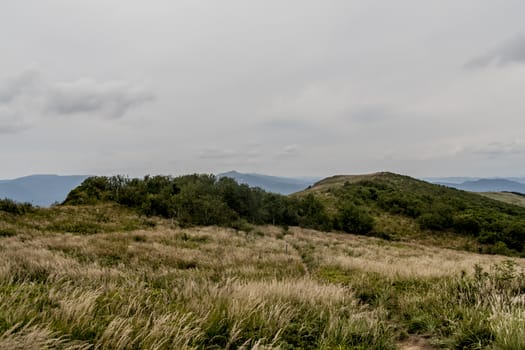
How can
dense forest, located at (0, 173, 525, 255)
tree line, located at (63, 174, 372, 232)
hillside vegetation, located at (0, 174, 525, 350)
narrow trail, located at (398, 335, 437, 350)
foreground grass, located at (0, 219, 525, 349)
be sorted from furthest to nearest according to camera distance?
dense forest, located at (0, 173, 525, 255) < tree line, located at (63, 174, 372, 232) < narrow trail, located at (398, 335, 437, 350) < hillside vegetation, located at (0, 174, 525, 350) < foreground grass, located at (0, 219, 525, 349)

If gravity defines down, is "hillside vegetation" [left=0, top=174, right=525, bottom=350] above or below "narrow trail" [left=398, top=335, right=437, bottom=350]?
above

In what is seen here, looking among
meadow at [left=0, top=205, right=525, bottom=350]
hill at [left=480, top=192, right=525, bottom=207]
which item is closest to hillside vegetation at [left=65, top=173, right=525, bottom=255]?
meadow at [left=0, top=205, right=525, bottom=350]

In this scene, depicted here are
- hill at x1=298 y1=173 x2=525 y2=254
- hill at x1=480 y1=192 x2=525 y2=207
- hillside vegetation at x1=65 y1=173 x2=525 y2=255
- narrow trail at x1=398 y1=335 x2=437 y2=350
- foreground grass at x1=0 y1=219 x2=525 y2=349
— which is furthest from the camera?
hill at x1=480 y1=192 x2=525 y2=207

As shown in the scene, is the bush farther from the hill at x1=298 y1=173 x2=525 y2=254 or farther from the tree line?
the tree line

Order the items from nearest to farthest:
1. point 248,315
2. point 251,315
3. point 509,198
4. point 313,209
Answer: point 248,315, point 251,315, point 313,209, point 509,198

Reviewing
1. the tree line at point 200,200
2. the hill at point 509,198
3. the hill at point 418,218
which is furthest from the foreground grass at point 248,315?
the hill at point 509,198

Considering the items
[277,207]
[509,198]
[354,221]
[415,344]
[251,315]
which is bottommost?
[354,221]

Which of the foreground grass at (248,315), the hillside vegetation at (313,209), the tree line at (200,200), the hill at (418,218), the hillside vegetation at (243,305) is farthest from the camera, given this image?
the hill at (418,218)

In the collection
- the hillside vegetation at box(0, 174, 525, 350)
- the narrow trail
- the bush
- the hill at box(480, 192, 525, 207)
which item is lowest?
the bush

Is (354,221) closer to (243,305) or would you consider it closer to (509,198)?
(243,305)

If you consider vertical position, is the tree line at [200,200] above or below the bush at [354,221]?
above

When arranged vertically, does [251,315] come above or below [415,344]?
above

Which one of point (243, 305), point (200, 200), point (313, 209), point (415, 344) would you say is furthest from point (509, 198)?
point (243, 305)

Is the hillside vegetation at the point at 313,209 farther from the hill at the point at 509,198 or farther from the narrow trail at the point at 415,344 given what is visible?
the hill at the point at 509,198
